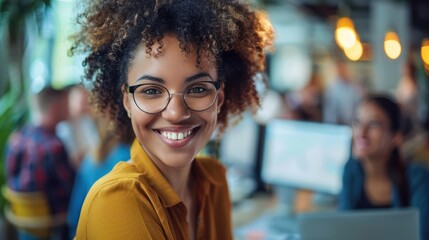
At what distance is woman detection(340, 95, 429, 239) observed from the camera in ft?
7.24

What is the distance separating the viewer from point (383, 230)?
1.50 m

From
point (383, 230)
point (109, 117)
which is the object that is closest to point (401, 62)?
point (383, 230)

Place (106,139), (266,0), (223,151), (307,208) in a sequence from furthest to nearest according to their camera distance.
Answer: (266,0) < (223,151) < (307,208) < (106,139)

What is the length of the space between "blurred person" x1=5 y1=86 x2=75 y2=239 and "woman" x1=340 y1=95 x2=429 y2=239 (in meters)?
1.65

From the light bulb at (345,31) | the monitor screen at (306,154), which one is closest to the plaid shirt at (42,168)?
the monitor screen at (306,154)

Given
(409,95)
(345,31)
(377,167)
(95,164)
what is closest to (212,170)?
(377,167)

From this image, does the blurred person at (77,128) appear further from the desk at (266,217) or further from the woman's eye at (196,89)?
the woman's eye at (196,89)

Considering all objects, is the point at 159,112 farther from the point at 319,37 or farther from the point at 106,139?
the point at 319,37

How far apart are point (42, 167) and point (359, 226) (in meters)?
2.07

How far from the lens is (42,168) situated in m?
2.99

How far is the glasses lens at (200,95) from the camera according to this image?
103cm

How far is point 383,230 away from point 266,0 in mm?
4589

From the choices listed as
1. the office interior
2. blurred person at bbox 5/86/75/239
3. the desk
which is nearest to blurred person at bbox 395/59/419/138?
the office interior

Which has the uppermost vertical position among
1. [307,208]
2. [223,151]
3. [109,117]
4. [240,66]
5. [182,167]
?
[240,66]
